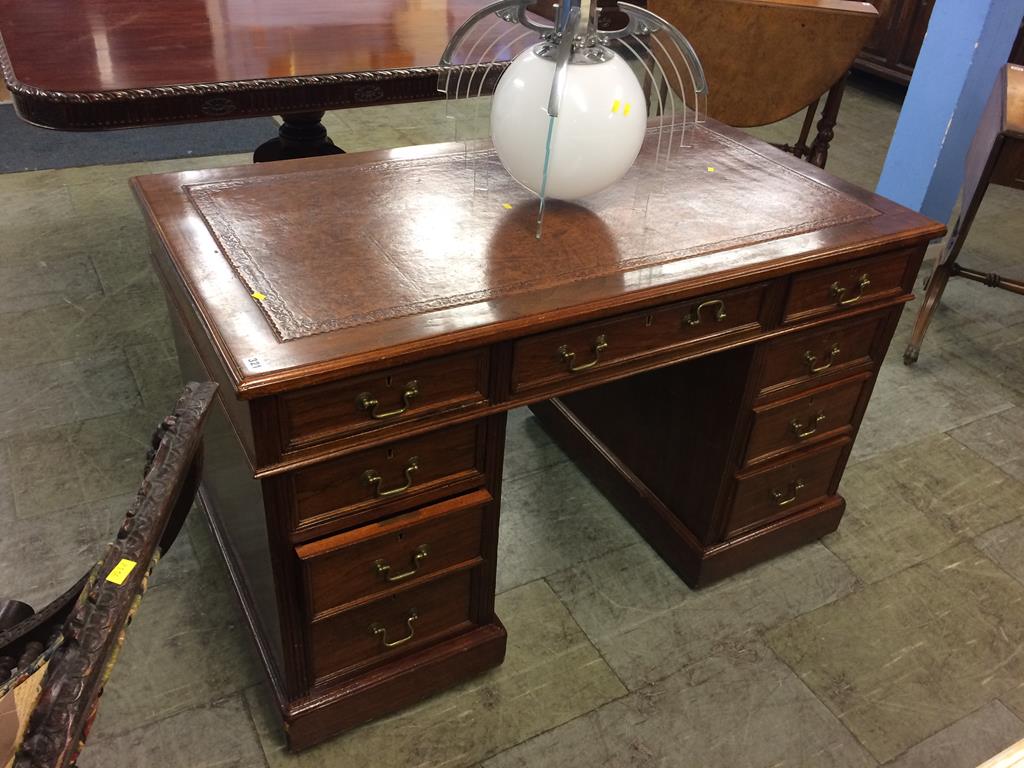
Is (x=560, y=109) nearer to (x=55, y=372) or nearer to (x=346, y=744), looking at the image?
(x=346, y=744)

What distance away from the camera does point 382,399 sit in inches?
48.5

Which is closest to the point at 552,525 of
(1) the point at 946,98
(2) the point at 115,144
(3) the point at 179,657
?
(3) the point at 179,657

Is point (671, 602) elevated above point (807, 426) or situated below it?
below

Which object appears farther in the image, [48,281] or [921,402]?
[48,281]

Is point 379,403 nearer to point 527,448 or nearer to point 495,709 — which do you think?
point 495,709

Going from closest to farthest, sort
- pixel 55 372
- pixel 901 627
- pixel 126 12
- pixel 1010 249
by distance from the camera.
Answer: pixel 901 627
pixel 55 372
pixel 126 12
pixel 1010 249

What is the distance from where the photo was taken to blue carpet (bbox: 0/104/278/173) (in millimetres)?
3680

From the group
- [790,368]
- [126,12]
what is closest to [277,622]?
[790,368]

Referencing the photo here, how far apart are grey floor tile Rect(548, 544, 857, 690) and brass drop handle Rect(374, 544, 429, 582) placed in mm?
537

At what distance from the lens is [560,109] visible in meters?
1.38

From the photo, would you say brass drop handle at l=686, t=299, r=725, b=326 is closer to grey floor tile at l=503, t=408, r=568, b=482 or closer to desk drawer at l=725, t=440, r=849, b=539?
desk drawer at l=725, t=440, r=849, b=539

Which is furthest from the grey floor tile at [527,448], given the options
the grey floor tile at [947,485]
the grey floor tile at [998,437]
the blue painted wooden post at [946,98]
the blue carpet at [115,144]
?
the blue carpet at [115,144]

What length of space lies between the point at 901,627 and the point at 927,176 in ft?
6.53

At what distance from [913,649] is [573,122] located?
4.32ft
